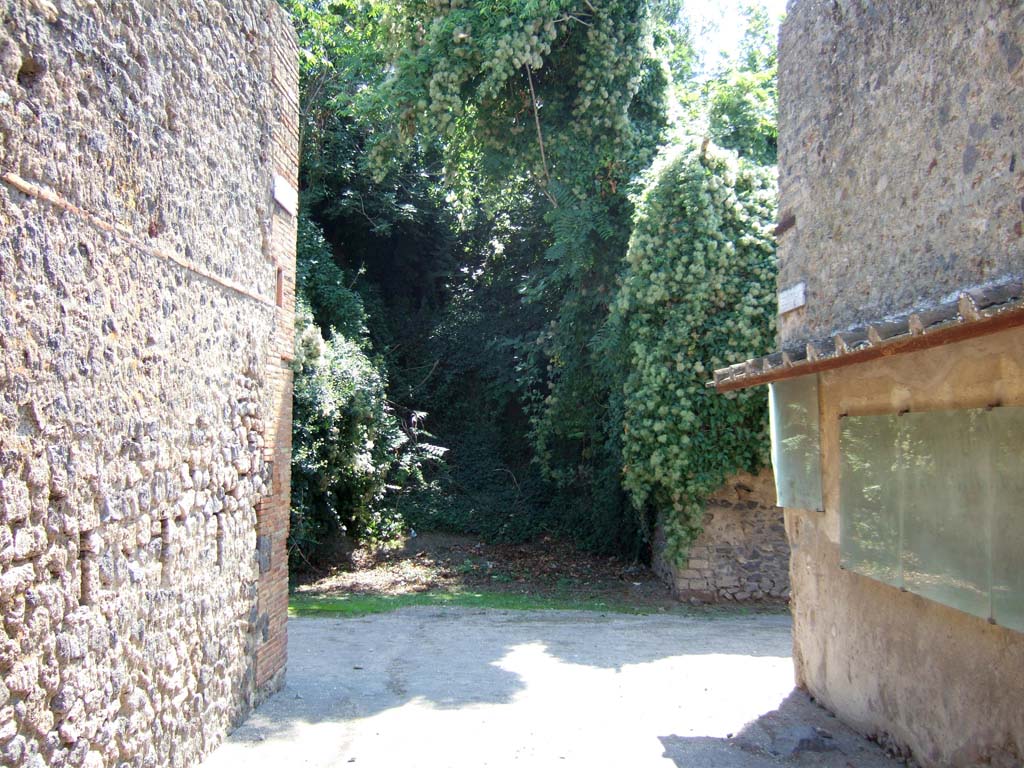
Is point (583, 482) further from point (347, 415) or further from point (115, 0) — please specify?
point (115, 0)

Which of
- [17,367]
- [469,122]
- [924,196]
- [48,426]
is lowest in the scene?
[48,426]

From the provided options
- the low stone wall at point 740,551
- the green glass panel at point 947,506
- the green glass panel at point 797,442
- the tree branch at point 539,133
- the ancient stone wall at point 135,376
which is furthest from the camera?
the tree branch at point 539,133

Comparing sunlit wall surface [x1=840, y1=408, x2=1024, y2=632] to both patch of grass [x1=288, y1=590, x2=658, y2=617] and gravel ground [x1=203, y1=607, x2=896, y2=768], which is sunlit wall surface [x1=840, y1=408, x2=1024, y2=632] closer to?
gravel ground [x1=203, y1=607, x2=896, y2=768]

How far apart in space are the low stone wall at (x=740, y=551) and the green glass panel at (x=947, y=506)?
813cm

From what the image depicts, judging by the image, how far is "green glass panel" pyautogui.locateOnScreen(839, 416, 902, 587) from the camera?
17.1 feet

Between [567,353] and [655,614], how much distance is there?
5478 mm

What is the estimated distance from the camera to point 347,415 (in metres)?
14.5

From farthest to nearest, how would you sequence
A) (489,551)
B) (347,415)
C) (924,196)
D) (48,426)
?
(489,551) → (347,415) → (924,196) → (48,426)

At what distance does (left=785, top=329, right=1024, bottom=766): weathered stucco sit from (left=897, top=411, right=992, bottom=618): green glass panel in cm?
15

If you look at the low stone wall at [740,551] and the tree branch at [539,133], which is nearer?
the low stone wall at [740,551]

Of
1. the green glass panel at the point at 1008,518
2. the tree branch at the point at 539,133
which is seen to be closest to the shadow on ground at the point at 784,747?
the green glass panel at the point at 1008,518

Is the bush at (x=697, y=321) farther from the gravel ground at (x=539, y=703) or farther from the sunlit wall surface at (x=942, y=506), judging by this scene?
the sunlit wall surface at (x=942, y=506)

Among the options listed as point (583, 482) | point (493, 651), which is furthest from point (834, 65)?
point (583, 482)

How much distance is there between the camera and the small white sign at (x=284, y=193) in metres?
6.95
